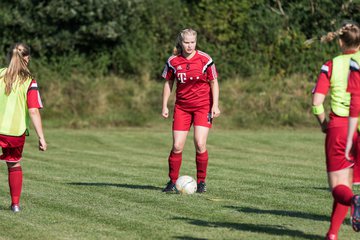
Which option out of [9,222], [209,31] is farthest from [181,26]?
[9,222]

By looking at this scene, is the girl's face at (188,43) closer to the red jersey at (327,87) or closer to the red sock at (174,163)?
the red sock at (174,163)

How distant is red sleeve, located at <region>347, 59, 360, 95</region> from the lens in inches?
299

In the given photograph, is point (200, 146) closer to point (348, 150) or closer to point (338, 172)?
point (338, 172)

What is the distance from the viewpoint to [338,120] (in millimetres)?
7738

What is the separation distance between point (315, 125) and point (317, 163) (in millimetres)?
10003

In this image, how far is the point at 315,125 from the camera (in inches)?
1137

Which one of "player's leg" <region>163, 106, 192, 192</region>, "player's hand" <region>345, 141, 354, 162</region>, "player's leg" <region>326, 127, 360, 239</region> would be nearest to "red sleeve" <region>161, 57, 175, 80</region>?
"player's leg" <region>163, 106, 192, 192</region>

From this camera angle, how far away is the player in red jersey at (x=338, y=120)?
25.0 ft

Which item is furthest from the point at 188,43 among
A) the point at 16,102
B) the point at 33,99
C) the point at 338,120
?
the point at 338,120

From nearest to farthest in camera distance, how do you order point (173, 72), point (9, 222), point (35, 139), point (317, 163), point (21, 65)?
1. point (9, 222)
2. point (21, 65)
3. point (173, 72)
4. point (317, 163)
5. point (35, 139)

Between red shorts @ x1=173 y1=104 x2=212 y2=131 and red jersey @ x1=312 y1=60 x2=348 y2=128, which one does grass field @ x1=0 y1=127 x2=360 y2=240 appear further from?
red jersey @ x1=312 y1=60 x2=348 y2=128

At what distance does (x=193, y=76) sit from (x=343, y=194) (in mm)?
4572

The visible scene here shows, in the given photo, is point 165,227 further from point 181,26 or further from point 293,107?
point 181,26

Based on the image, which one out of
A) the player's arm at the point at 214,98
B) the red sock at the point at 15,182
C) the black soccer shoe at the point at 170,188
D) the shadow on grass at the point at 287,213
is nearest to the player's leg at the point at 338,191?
the shadow on grass at the point at 287,213
